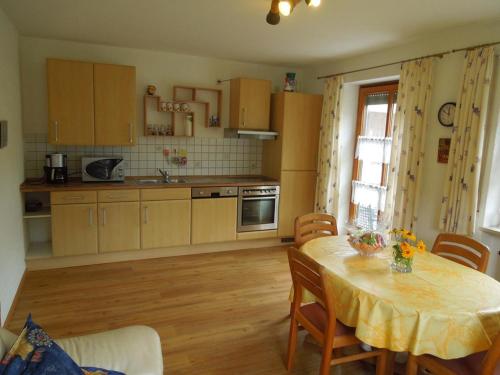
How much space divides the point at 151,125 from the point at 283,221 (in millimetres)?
2165

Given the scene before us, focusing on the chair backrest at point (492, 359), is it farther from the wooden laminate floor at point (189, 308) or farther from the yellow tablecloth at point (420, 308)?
the wooden laminate floor at point (189, 308)

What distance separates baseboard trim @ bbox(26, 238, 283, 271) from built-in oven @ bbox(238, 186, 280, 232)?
10.9 inches

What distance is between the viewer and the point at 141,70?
15.0ft

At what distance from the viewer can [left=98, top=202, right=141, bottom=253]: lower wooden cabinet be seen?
13.4ft

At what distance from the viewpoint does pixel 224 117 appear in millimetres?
5105

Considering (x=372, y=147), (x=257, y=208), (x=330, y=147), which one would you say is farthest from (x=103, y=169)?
(x=372, y=147)

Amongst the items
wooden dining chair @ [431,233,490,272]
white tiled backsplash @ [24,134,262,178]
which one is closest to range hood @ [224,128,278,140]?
white tiled backsplash @ [24,134,262,178]

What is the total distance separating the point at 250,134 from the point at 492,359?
12.0ft

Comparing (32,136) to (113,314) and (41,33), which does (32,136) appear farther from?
(113,314)

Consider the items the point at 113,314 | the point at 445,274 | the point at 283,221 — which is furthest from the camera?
the point at 283,221

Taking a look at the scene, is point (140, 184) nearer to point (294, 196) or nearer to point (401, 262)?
point (294, 196)

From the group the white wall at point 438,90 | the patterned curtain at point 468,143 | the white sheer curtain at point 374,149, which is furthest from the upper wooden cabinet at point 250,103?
the patterned curtain at point 468,143

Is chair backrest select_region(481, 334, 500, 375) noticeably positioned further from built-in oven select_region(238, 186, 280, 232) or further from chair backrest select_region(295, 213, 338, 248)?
built-in oven select_region(238, 186, 280, 232)

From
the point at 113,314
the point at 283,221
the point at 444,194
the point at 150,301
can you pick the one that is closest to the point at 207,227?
the point at 283,221
